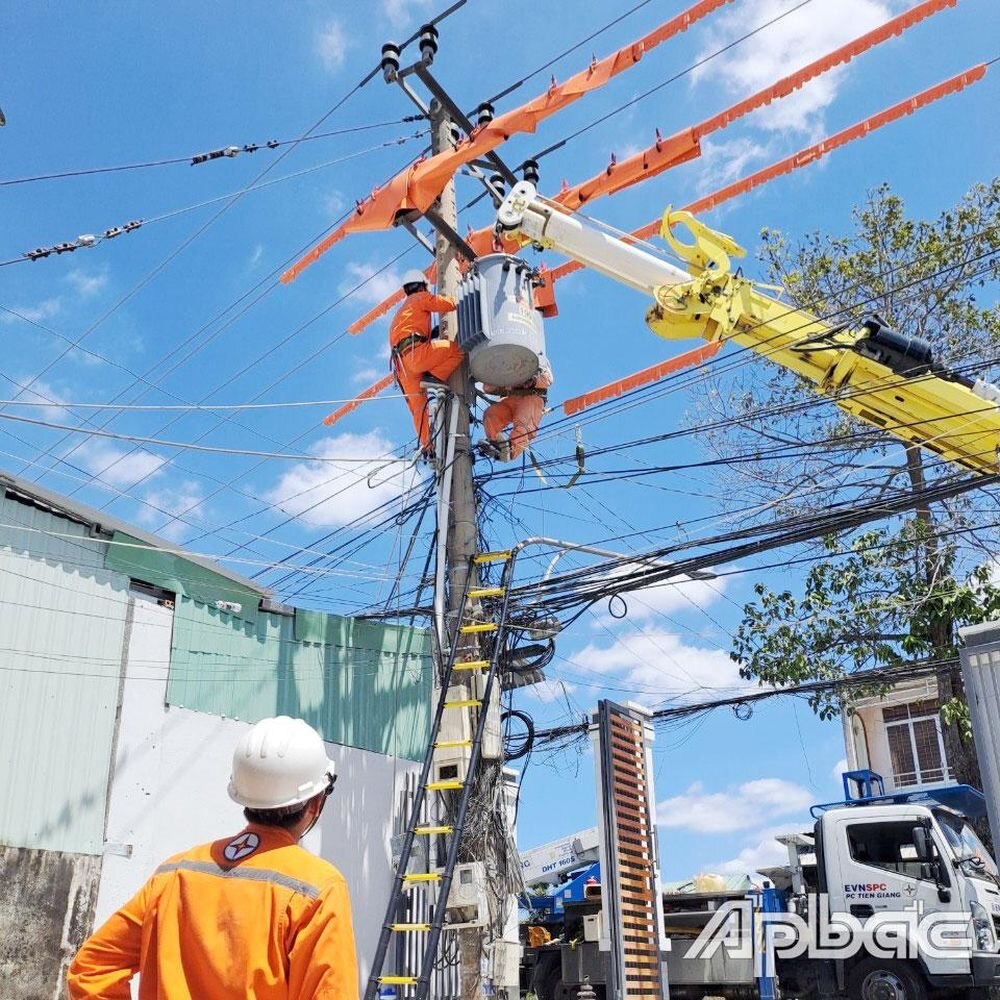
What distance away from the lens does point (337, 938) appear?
246cm

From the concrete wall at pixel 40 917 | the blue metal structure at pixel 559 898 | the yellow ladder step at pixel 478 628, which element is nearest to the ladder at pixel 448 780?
the yellow ladder step at pixel 478 628

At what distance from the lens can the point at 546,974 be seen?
41.4 ft

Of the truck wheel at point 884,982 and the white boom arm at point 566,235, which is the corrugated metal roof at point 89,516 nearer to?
the white boom arm at point 566,235

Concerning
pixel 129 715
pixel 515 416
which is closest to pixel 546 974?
pixel 129 715

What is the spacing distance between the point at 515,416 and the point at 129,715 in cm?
536

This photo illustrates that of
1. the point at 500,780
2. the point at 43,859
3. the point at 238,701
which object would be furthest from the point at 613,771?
the point at 43,859

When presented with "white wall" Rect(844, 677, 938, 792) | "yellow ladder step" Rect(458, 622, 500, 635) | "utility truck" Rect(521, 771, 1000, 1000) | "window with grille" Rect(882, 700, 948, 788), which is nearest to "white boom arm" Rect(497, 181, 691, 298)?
"yellow ladder step" Rect(458, 622, 500, 635)

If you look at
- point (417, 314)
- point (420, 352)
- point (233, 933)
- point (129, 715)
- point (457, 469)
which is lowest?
point (233, 933)

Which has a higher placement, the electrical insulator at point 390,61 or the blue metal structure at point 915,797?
the electrical insulator at point 390,61

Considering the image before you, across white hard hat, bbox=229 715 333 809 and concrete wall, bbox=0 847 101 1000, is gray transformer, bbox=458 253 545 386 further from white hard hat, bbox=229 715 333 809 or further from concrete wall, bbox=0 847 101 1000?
white hard hat, bbox=229 715 333 809

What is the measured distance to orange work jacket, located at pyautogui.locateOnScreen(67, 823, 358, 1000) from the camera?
2.46 meters

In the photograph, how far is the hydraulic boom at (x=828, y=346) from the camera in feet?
33.1

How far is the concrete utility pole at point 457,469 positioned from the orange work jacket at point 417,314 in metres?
0.23

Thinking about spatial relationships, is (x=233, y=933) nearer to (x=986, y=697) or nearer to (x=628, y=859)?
(x=986, y=697)
